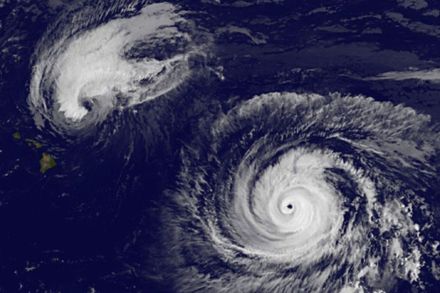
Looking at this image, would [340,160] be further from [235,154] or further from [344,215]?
[235,154]

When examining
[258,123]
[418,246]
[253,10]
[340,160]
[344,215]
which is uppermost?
[253,10]

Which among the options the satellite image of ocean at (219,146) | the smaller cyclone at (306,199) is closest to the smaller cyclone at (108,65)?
the satellite image of ocean at (219,146)

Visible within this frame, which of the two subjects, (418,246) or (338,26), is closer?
(418,246)

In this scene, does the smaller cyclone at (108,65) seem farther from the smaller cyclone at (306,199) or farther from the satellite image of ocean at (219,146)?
the smaller cyclone at (306,199)

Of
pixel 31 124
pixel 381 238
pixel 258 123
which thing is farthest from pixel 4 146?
pixel 381 238

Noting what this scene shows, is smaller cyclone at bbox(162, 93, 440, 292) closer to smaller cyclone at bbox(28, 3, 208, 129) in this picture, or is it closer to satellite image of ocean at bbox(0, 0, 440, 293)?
satellite image of ocean at bbox(0, 0, 440, 293)

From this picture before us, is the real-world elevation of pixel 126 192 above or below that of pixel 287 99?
below

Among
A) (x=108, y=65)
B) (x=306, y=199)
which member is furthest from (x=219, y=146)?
(x=108, y=65)

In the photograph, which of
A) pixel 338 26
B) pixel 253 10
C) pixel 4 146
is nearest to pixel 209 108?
pixel 253 10
